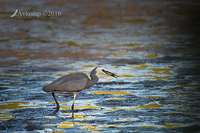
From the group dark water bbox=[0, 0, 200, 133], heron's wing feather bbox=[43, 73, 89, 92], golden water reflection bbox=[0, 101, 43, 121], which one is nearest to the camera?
dark water bbox=[0, 0, 200, 133]

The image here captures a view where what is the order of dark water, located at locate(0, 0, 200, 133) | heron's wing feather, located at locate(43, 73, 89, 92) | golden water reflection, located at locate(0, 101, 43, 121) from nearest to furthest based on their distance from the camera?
dark water, located at locate(0, 0, 200, 133)
heron's wing feather, located at locate(43, 73, 89, 92)
golden water reflection, located at locate(0, 101, 43, 121)

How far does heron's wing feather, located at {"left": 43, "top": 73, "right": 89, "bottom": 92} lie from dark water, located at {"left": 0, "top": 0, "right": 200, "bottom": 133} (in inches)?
20.7

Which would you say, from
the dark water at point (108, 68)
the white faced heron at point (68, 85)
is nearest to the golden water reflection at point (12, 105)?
the dark water at point (108, 68)

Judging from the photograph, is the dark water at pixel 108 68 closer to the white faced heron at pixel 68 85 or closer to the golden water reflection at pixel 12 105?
the golden water reflection at pixel 12 105

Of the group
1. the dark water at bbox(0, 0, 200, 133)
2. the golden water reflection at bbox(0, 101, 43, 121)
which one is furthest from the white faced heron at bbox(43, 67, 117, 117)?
the golden water reflection at bbox(0, 101, 43, 121)

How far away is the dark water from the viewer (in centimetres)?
943

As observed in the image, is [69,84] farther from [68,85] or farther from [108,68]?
[108,68]

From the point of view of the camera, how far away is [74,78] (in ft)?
34.6

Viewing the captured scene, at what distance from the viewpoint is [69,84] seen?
1040 centimetres

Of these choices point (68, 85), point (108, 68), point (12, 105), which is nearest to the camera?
point (68, 85)

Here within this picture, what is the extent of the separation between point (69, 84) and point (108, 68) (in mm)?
5884

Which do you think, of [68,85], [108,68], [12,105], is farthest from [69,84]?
[108,68]

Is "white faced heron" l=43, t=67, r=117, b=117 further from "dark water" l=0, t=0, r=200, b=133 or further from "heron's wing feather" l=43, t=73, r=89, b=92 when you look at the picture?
"dark water" l=0, t=0, r=200, b=133

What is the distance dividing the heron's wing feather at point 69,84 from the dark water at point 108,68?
0.53 m
